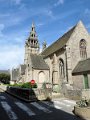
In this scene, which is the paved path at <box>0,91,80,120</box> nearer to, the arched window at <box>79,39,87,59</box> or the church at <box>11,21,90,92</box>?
the church at <box>11,21,90,92</box>

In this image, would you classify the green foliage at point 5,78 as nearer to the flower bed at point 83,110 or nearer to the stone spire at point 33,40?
the stone spire at point 33,40

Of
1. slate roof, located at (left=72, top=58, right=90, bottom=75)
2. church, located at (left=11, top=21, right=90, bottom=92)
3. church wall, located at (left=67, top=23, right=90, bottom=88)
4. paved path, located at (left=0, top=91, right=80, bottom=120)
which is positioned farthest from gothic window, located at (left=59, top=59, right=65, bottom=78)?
paved path, located at (left=0, top=91, right=80, bottom=120)

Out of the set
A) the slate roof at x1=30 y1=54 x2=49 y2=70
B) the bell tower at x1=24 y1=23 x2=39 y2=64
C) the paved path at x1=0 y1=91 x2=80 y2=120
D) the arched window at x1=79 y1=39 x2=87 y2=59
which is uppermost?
the bell tower at x1=24 y1=23 x2=39 y2=64

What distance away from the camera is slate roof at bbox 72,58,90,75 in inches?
1021

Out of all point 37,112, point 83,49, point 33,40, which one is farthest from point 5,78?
point 37,112

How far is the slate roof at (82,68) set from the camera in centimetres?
2592

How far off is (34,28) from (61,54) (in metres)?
32.8

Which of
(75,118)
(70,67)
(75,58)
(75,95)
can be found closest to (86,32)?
(75,58)

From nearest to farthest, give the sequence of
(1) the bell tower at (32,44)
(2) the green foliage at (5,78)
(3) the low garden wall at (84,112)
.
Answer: (3) the low garden wall at (84,112)
(1) the bell tower at (32,44)
(2) the green foliage at (5,78)

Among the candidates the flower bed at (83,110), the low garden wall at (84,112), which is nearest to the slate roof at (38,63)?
the flower bed at (83,110)

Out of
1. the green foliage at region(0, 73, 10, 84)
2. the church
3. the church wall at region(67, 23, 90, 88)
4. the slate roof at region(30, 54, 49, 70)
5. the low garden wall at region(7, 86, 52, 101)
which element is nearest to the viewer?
the low garden wall at region(7, 86, 52, 101)

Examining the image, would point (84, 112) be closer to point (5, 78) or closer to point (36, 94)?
point (36, 94)

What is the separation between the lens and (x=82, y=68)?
89.1 feet

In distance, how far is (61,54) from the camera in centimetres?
3206
